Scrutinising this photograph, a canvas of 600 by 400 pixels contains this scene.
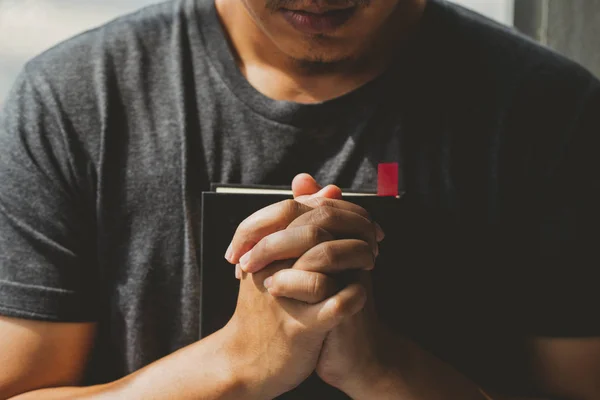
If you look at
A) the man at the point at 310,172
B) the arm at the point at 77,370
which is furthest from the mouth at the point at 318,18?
the arm at the point at 77,370

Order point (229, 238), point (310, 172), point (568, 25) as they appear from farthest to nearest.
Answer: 1. point (568, 25)
2. point (310, 172)
3. point (229, 238)

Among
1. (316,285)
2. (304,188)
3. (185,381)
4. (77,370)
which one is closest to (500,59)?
(304,188)

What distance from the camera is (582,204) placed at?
0.83 m

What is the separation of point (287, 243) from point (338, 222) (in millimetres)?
62

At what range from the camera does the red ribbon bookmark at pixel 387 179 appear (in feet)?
2.57

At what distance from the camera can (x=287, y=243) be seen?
2.12 feet

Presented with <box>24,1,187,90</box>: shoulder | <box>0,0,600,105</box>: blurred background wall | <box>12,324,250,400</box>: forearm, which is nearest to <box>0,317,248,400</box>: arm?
<box>12,324,250,400</box>: forearm

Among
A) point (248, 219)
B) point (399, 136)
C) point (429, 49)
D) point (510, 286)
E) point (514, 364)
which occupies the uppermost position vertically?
point (429, 49)

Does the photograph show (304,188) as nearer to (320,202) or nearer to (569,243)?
(320,202)

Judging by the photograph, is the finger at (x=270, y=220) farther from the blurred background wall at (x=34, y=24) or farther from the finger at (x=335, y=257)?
the blurred background wall at (x=34, y=24)

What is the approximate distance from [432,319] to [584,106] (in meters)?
0.36

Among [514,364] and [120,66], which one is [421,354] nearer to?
[514,364]

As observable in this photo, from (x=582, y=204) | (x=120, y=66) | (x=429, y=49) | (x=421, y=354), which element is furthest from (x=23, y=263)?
(x=582, y=204)

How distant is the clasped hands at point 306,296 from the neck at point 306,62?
0.65ft
